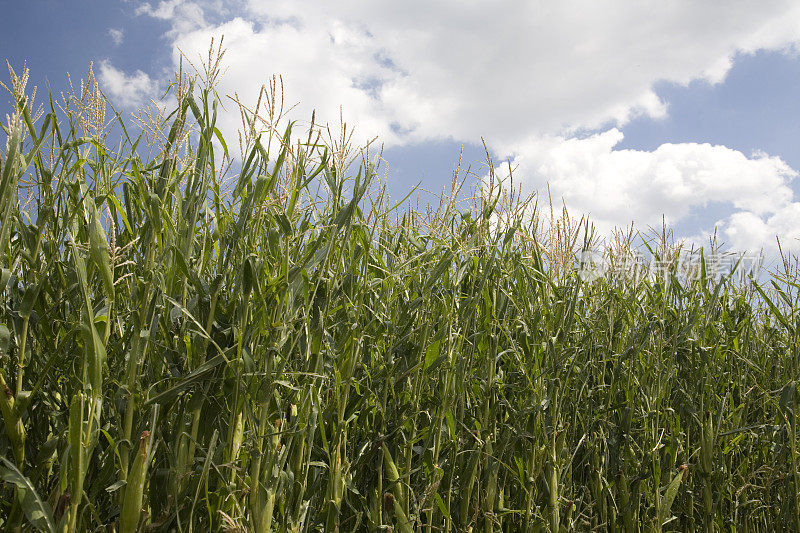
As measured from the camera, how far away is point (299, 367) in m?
1.92

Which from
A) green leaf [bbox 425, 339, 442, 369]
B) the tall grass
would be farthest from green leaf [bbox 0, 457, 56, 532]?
green leaf [bbox 425, 339, 442, 369]

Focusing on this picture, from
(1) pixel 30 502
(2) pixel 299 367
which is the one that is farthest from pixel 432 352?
(1) pixel 30 502

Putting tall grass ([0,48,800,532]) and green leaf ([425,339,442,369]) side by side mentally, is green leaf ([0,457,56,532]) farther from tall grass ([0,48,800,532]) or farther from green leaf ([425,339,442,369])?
green leaf ([425,339,442,369])

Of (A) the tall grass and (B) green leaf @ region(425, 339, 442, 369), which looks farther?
(B) green leaf @ region(425, 339, 442, 369)

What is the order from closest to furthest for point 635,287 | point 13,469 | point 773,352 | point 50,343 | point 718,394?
point 13,469 → point 50,343 → point 635,287 → point 718,394 → point 773,352

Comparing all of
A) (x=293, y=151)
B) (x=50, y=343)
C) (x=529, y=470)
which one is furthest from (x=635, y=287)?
(x=50, y=343)

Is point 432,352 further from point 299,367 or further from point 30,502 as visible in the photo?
point 30,502

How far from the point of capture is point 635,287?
303cm

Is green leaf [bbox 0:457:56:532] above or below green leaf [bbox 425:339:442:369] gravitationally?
below

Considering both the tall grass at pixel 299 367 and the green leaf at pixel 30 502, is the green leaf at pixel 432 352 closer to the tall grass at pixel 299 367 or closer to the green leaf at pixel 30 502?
the tall grass at pixel 299 367

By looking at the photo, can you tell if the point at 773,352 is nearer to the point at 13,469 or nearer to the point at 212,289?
the point at 212,289

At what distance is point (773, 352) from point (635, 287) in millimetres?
1304

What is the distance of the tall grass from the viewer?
1587 millimetres

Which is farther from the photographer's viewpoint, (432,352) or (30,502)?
(432,352)
